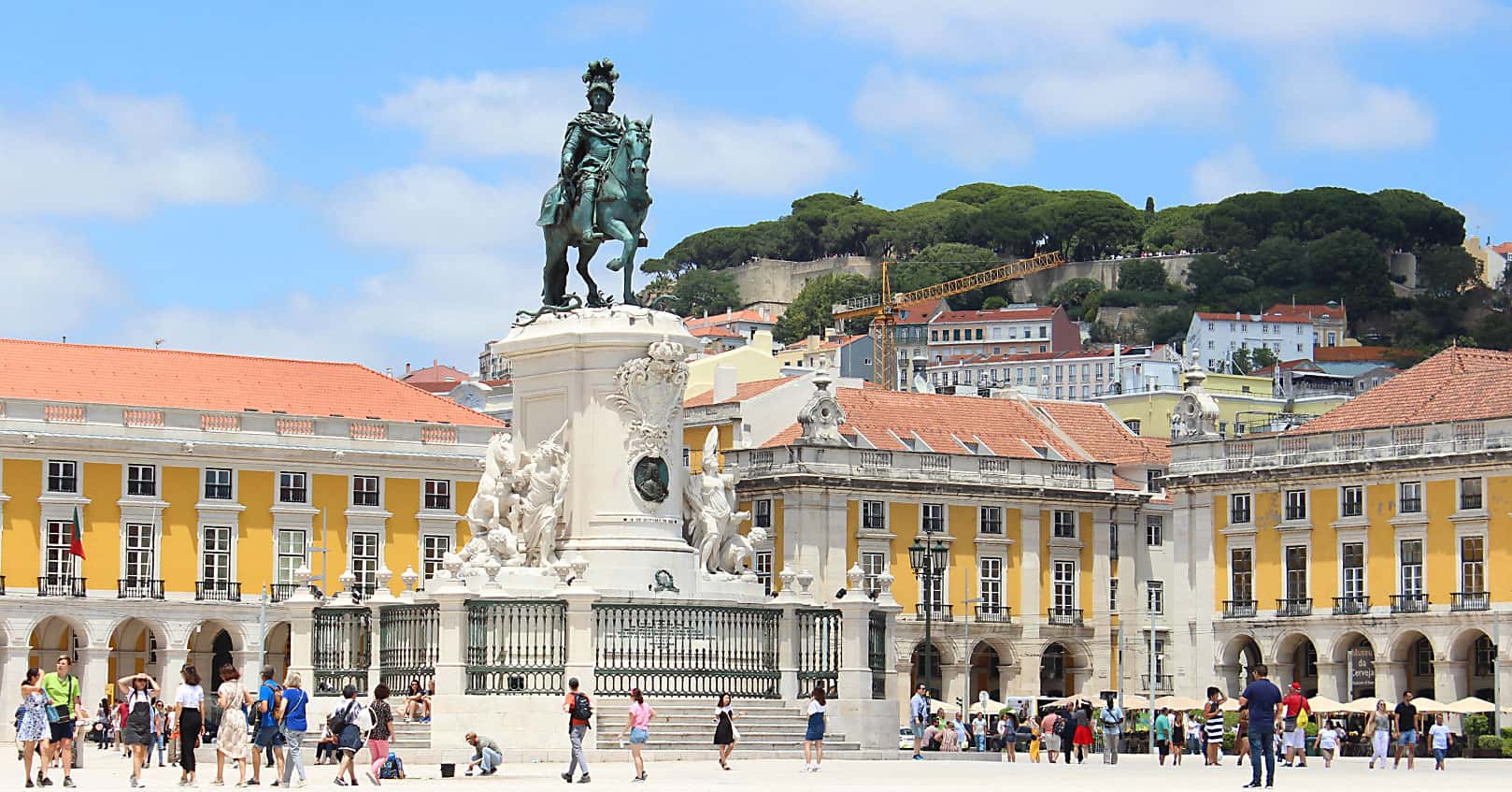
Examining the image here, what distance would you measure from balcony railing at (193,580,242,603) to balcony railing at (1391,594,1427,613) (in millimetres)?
27366

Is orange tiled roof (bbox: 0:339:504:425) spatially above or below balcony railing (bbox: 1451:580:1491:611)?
above

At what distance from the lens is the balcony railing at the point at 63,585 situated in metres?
67.0

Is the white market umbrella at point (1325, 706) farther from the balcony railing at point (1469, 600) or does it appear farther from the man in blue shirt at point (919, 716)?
→ the man in blue shirt at point (919, 716)

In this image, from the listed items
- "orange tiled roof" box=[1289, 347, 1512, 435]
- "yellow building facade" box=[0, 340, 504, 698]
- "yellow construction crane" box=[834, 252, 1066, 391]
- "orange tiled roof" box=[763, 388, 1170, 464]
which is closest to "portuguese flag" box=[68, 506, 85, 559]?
"yellow building facade" box=[0, 340, 504, 698]

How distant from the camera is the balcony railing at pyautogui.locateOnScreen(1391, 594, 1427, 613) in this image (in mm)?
69688

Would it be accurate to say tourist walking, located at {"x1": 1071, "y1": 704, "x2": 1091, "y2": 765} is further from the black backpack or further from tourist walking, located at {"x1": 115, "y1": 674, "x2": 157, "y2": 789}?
tourist walking, located at {"x1": 115, "y1": 674, "x2": 157, "y2": 789}

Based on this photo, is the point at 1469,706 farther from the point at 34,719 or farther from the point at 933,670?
the point at 34,719

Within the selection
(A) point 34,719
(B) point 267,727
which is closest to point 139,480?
(B) point 267,727

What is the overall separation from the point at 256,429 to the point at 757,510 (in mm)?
13367

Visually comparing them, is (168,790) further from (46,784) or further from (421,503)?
(421,503)

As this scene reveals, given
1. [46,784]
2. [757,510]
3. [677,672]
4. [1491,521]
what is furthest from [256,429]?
[46,784]

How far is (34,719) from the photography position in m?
28.2

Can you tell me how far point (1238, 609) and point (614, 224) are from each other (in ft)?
138

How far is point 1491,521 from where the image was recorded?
68.4 metres
